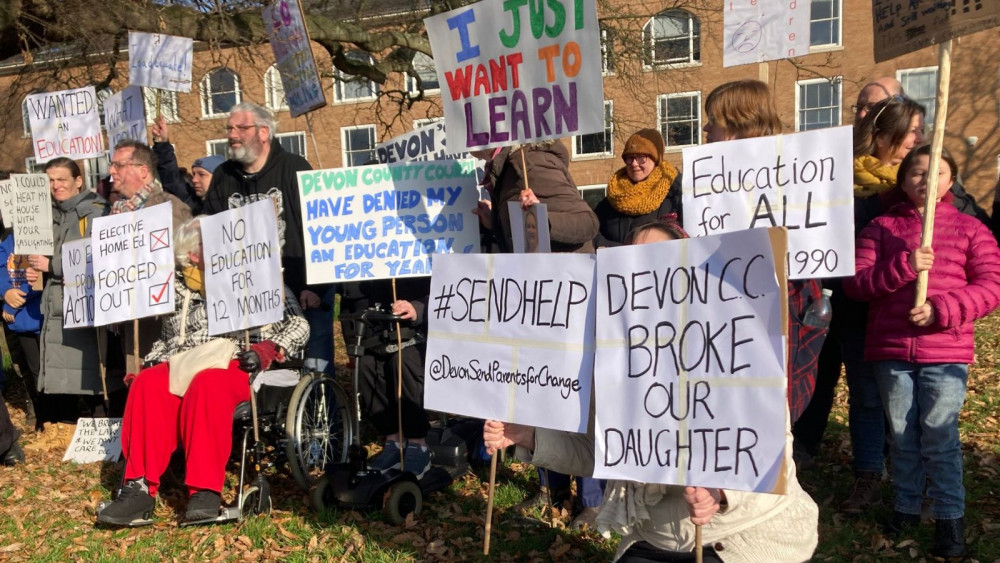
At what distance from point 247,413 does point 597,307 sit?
2821 millimetres

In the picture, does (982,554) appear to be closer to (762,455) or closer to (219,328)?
(762,455)

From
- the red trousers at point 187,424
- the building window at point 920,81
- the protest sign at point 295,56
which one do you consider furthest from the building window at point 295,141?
the red trousers at point 187,424

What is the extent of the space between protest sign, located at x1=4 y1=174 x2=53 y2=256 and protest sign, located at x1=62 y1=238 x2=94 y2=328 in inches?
23.4

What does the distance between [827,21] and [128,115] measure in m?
21.6

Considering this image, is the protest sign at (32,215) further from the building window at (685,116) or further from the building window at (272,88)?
the building window at (685,116)

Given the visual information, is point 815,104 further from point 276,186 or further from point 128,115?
point 276,186

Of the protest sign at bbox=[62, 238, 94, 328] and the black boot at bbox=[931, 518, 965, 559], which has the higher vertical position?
the protest sign at bbox=[62, 238, 94, 328]

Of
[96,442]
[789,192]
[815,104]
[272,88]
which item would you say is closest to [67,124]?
[96,442]

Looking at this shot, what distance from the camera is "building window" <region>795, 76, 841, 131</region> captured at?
82.4ft

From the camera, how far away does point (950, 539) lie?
405 centimetres

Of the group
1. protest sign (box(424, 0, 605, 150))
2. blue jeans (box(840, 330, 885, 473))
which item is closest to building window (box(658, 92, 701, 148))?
blue jeans (box(840, 330, 885, 473))

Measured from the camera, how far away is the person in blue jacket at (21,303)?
25.6 feet

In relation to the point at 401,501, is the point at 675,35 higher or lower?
higher

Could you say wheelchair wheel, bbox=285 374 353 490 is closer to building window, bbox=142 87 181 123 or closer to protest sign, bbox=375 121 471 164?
protest sign, bbox=375 121 471 164
